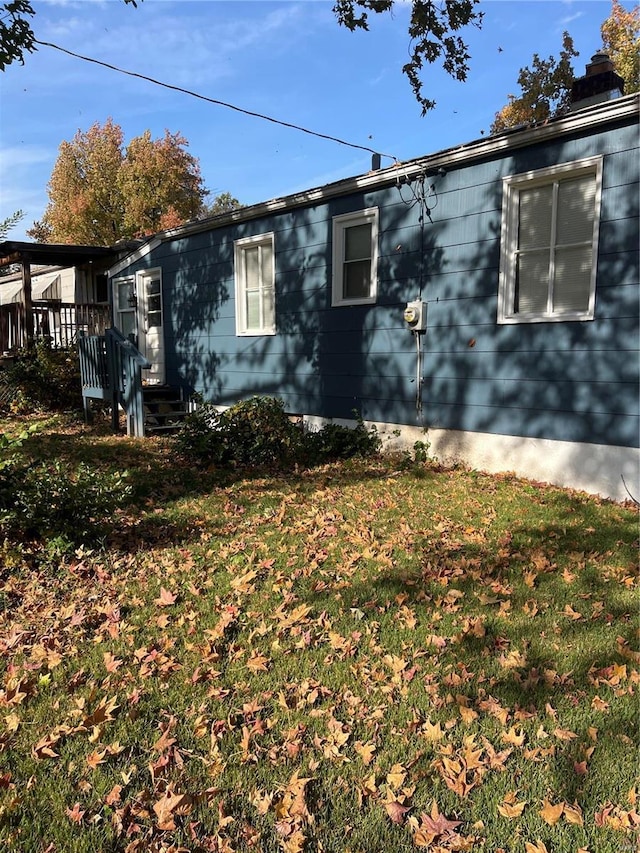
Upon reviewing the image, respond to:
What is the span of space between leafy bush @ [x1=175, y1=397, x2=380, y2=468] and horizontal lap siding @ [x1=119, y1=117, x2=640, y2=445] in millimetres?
514

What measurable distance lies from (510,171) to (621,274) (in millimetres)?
1751

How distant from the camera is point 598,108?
5.52 m

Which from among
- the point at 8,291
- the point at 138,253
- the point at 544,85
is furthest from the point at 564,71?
the point at 8,291

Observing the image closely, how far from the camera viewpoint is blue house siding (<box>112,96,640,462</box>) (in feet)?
18.6

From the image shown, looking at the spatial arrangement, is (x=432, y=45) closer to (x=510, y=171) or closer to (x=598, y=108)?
(x=510, y=171)

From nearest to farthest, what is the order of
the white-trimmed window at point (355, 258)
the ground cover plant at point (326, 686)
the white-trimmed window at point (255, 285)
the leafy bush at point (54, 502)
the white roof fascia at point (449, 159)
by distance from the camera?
the ground cover plant at point (326, 686)
the leafy bush at point (54, 502)
the white roof fascia at point (449, 159)
the white-trimmed window at point (355, 258)
the white-trimmed window at point (255, 285)

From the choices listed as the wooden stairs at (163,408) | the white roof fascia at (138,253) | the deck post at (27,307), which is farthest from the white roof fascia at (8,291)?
the wooden stairs at (163,408)

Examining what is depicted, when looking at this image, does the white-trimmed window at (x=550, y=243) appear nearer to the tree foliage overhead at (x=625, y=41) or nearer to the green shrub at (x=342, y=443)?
the green shrub at (x=342, y=443)

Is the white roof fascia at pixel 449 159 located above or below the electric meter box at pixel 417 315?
above

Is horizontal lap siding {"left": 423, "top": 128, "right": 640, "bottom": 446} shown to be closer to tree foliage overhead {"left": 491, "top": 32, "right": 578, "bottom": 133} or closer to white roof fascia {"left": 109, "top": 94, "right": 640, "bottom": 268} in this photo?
white roof fascia {"left": 109, "top": 94, "right": 640, "bottom": 268}

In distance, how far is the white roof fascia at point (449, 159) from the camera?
552cm

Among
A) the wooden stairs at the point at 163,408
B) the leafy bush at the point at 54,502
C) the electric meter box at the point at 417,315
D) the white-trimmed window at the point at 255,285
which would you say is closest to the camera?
the leafy bush at the point at 54,502

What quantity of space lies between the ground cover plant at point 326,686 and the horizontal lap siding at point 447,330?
4.75ft

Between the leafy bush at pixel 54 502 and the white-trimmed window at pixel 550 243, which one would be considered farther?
the white-trimmed window at pixel 550 243
